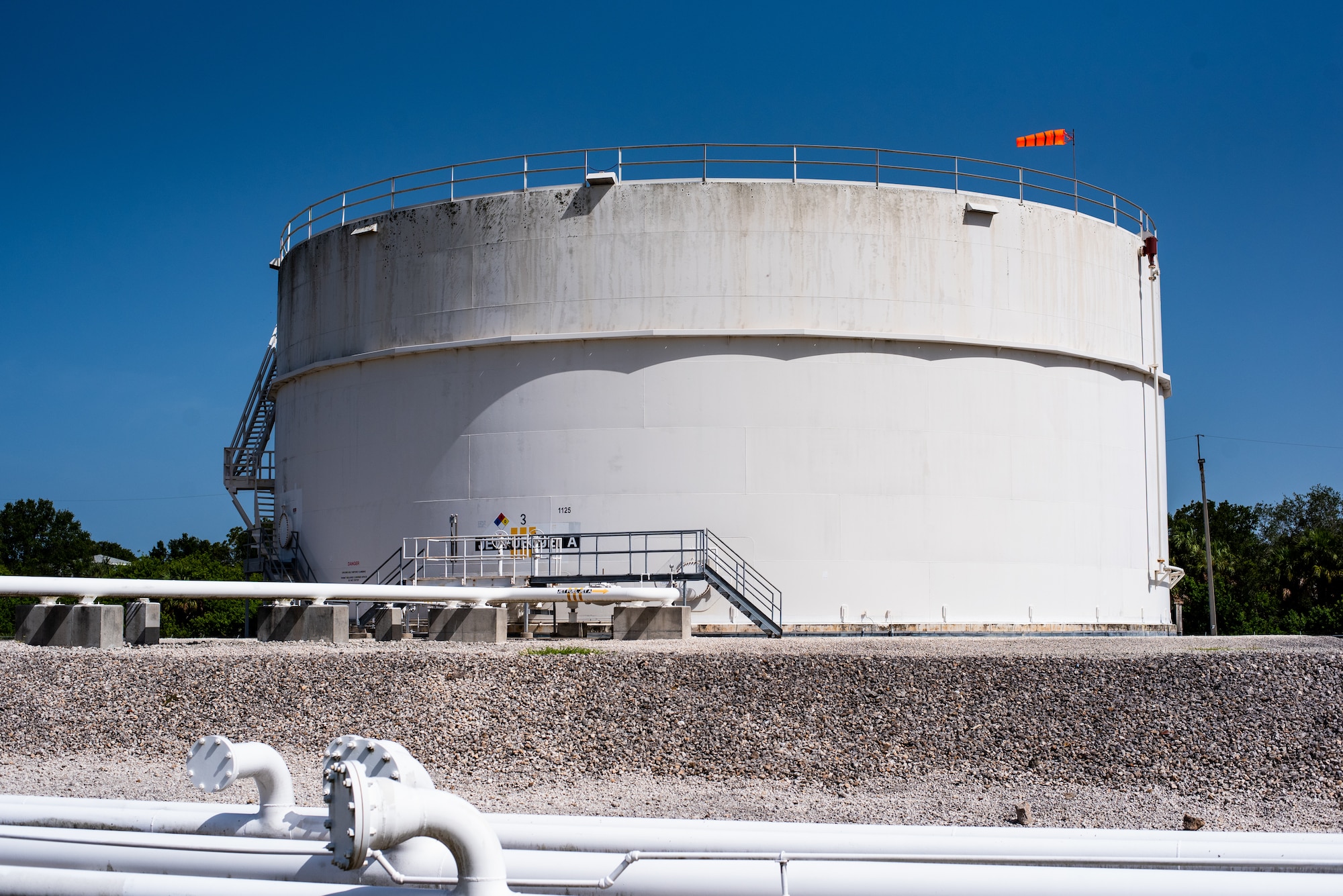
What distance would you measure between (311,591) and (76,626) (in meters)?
3.64

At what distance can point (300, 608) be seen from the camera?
18.6m

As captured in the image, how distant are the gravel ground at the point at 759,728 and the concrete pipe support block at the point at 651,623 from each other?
6657mm

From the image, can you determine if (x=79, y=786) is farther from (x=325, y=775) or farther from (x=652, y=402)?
(x=652, y=402)

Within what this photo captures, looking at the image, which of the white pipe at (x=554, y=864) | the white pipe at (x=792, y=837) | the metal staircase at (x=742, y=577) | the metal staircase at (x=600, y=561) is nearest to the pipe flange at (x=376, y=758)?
the white pipe at (x=554, y=864)

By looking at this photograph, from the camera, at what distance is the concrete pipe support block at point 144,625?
16188 mm

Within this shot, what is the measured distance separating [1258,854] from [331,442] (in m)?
22.8

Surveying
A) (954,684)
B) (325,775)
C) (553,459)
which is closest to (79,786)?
(325,775)

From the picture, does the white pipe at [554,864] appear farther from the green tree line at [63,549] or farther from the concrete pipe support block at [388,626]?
the green tree line at [63,549]

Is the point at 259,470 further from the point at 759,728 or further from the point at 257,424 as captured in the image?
the point at 759,728

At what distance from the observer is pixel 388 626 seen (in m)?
19.0

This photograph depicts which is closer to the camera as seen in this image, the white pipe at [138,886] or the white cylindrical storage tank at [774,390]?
the white pipe at [138,886]

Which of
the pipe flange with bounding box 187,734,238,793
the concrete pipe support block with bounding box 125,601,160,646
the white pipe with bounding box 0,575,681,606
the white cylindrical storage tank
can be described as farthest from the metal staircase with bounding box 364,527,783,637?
the pipe flange with bounding box 187,734,238,793

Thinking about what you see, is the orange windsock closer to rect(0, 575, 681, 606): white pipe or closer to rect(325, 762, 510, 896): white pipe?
rect(0, 575, 681, 606): white pipe

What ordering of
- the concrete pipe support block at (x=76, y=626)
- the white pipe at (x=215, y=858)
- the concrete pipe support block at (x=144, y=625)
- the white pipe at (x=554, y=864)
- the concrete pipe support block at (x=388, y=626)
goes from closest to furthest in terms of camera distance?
the white pipe at (x=554, y=864) → the white pipe at (x=215, y=858) → the concrete pipe support block at (x=76, y=626) → the concrete pipe support block at (x=144, y=625) → the concrete pipe support block at (x=388, y=626)
